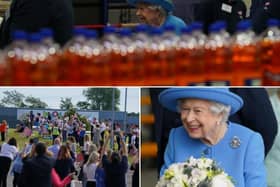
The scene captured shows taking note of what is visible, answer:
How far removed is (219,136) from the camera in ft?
7.07

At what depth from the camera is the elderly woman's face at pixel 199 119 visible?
6.92 feet

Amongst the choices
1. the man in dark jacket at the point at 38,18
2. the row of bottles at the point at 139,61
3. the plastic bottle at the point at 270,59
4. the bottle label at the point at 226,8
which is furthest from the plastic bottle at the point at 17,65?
the bottle label at the point at 226,8

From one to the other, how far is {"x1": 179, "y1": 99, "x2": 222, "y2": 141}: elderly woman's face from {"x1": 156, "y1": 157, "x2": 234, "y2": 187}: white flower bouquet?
91 mm

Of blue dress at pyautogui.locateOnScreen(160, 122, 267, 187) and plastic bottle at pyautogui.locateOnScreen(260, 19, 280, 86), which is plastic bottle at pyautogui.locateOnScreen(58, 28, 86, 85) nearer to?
blue dress at pyautogui.locateOnScreen(160, 122, 267, 187)

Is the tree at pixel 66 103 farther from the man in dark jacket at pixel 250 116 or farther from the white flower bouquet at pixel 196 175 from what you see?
the white flower bouquet at pixel 196 175

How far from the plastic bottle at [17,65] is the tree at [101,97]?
0.70ft

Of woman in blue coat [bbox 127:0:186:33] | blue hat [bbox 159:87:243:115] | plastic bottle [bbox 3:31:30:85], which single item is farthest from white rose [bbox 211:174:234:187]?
woman in blue coat [bbox 127:0:186:33]

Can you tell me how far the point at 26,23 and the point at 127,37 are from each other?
0.70m

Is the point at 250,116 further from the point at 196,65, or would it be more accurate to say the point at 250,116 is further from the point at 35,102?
the point at 35,102

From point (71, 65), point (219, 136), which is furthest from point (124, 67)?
point (219, 136)

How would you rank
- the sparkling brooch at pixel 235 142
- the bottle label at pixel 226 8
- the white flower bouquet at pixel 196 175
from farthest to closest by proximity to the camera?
the bottle label at pixel 226 8 < the sparkling brooch at pixel 235 142 < the white flower bouquet at pixel 196 175

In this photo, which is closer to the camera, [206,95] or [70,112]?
[206,95]

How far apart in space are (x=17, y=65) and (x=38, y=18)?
699 mm

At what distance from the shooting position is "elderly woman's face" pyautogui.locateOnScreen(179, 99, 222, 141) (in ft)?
6.92
